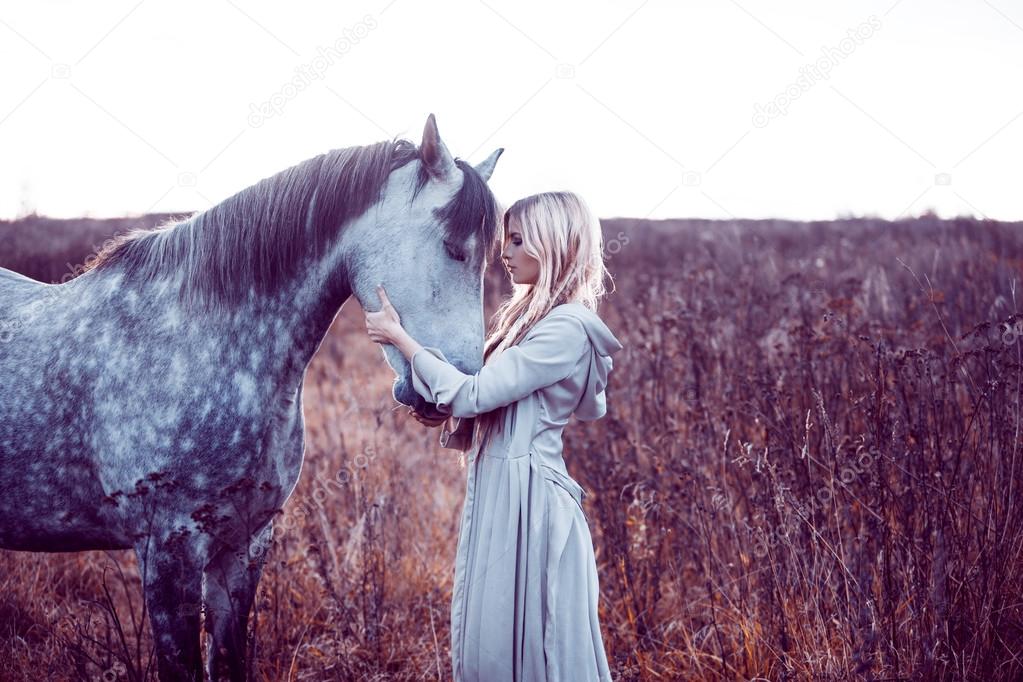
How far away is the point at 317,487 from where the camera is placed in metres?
4.51

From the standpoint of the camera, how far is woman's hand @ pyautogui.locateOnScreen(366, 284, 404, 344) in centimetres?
214

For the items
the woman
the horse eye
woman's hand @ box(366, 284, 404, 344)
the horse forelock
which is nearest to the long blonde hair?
the woman

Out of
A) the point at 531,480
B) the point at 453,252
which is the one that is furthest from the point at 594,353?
the point at 453,252

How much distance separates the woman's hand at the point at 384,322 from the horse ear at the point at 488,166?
525 mm

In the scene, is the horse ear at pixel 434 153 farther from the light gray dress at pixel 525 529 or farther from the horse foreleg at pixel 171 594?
the horse foreleg at pixel 171 594

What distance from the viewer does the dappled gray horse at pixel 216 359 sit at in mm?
2168

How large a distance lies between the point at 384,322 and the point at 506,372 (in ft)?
1.34

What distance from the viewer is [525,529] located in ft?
7.01

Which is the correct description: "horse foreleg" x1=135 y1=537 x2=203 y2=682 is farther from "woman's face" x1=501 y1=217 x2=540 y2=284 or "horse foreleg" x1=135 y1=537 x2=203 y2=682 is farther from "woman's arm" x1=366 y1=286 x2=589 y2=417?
"woman's face" x1=501 y1=217 x2=540 y2=284

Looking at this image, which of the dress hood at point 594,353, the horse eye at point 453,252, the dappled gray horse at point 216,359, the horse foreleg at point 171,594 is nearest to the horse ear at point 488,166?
the dappled gray horse at point 216,359

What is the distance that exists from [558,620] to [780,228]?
18.0 meters

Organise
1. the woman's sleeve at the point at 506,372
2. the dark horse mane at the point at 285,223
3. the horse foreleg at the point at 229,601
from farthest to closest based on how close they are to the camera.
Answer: the horse foreleg at the point at 229,601 < the dark horse mane at the point at 285,223 < the woman's sleeve at the point at 506,372

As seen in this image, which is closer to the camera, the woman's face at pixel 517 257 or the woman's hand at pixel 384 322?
the woman's hand at pixel 384 322

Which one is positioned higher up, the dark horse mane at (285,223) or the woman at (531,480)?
the dark horse mane at (285,223)
